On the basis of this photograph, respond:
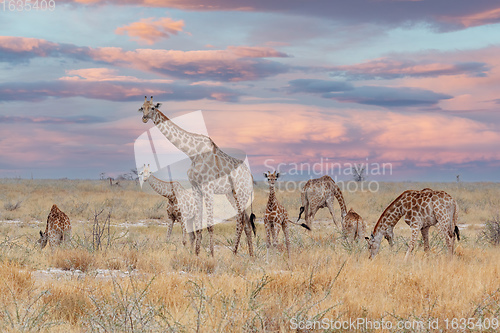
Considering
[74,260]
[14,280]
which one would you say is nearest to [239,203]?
[74,260]

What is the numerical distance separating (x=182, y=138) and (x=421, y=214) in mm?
5287

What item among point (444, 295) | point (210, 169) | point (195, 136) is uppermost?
point (195, 136)

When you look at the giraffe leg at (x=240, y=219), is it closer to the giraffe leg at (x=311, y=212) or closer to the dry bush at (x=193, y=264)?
the dry bush at (x=193, y=264)

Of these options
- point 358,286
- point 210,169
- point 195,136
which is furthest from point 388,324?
point 195,136

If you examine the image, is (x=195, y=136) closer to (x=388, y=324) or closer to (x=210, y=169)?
(x=210, y=169)

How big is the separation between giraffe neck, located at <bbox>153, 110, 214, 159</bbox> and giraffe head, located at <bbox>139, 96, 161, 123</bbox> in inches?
3.6

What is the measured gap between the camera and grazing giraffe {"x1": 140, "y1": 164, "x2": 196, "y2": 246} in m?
11.9

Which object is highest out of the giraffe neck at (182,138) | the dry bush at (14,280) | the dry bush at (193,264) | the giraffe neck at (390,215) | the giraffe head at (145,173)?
the giraffe neck at (182,138)

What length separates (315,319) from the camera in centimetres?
564

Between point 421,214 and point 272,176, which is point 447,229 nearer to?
point 421,214

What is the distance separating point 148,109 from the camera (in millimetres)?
10305

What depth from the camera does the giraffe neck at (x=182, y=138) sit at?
10391 mm

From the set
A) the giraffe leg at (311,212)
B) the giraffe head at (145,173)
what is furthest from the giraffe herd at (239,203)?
the giraffe leg at (311,212)

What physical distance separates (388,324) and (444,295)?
168 centimetres
